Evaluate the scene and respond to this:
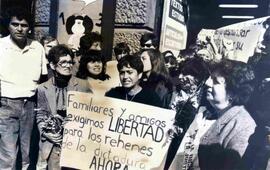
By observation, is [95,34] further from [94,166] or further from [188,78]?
[94,166]

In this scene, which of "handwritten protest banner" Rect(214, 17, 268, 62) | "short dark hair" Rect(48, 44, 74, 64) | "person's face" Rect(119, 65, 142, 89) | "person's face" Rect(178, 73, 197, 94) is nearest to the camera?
"handwritten protest banner" Rect(214, 17, 268, 62)

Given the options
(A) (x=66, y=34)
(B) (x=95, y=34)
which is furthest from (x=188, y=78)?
(A) (x=66, y=34)

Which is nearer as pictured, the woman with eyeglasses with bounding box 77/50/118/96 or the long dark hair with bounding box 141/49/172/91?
the long dark hair with bounding box 141/49/172/91

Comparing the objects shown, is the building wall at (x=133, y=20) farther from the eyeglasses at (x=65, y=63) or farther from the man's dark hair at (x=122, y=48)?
the eyeglasses at (x=65, y=63)

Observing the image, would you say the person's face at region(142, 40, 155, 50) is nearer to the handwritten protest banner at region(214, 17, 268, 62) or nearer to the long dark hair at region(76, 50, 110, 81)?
the long dark hair at region(76, 50, 110, 81)

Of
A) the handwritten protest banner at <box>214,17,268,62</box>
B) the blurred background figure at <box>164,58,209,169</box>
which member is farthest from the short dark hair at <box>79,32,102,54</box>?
the handwritten protest banner at <box>214,17,268,62</box>

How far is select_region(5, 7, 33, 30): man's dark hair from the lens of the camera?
9.61 feet

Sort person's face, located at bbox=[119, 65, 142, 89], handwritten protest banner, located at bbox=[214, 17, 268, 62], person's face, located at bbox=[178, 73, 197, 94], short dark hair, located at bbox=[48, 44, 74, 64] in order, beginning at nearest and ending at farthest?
handwritten protest banner, located at bbox=[214, 17, 268, 62] < person's face, located at bbox=[178, 73, 197, 94] < person's face, located at bbox=[119, 65, 142, 89] < short dark hair, located at bbox=[48, 44, 74, 64]

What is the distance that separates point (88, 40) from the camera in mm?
2818

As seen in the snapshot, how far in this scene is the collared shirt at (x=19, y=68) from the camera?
295 cm

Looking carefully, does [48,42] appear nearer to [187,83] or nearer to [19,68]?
[19,68]

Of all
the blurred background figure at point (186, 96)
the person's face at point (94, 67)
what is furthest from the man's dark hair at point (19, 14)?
the blurred background figure at point (186, 96)

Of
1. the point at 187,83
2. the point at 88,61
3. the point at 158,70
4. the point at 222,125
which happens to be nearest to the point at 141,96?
the point at 158,70

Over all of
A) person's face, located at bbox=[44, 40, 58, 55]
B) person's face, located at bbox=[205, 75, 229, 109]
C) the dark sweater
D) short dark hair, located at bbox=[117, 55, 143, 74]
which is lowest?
the dark sweater
